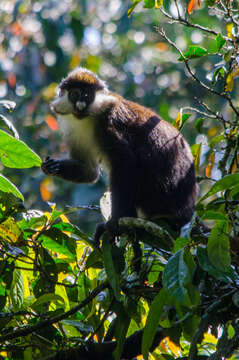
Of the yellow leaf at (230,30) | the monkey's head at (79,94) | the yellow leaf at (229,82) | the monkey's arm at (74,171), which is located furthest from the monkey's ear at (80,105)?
the yellow leaf at (229,82)

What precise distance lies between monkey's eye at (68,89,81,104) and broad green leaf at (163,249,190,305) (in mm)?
2390

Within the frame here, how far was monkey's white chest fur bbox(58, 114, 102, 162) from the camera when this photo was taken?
3.72m

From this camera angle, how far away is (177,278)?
5.64ft

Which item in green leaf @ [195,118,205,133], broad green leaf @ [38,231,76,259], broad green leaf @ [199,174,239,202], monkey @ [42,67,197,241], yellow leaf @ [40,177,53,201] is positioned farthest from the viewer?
yellow leaf @ [40,177,53,201]

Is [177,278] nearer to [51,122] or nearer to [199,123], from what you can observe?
[199,123]

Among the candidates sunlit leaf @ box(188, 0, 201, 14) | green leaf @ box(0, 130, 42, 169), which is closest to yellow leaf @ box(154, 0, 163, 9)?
sunlit leaf @ box(188, 0, 201, 14)

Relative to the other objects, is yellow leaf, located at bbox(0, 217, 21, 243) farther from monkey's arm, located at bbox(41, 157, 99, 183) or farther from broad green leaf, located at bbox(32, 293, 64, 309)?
monkey's arm, located at bbox(41, 157, 99, 183)

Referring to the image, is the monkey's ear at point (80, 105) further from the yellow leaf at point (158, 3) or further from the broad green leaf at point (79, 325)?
the broad green leaf at point (79, 325)

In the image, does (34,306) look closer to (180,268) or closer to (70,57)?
(180,268)

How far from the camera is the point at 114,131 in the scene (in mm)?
3494

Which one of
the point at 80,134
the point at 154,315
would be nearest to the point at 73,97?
the point at 80,134

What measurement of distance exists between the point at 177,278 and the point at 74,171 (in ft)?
7.32

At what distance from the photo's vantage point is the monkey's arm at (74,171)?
370 centimetres

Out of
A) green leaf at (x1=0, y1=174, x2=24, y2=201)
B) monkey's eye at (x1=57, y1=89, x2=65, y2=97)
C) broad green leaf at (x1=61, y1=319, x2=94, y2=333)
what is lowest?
broad green leaf at (x1=61, y1=319, x2=94, y2=333)
